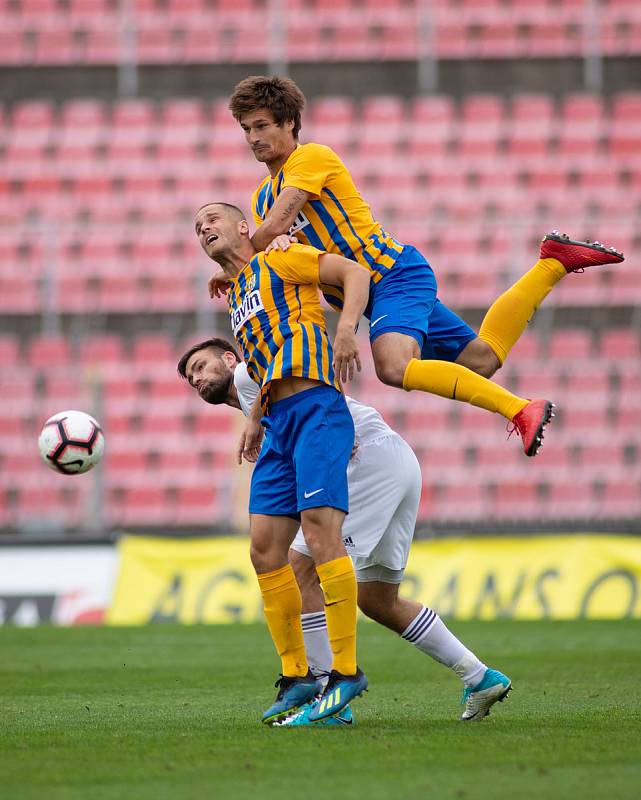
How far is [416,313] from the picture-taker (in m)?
5.64

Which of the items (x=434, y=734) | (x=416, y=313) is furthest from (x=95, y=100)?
(x=434, y=734)

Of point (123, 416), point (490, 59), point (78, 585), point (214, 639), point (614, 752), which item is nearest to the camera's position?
point (614, 752)

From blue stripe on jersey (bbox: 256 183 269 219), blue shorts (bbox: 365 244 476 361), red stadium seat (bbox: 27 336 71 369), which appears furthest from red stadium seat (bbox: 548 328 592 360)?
blue stripe on jersey (bbox: 256 183 269 219)

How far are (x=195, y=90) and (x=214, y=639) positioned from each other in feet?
35.2

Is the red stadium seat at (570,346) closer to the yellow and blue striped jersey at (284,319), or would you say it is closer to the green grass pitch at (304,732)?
the green grass pitch at (304,732)

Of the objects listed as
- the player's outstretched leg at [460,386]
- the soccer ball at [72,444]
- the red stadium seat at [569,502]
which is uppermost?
the player's outstretched leg at [460,386]

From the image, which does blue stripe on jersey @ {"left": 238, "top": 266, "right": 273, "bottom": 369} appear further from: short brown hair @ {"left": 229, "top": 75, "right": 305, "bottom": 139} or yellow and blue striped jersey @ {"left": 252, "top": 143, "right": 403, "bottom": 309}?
short brown hair @ {"left": 229, "top": 75, "right": 305, "bottom": 139}

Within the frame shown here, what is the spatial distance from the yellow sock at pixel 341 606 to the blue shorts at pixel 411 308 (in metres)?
1.12

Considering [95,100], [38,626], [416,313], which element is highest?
[95,100]

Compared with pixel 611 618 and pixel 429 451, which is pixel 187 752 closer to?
pixel 611 618

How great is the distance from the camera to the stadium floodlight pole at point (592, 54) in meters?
18.5

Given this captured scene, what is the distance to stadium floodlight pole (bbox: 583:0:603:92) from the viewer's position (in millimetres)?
18484

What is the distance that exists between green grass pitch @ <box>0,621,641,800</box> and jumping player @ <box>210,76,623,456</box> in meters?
1.25

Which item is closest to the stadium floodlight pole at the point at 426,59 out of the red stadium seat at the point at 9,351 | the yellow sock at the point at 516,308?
the red stadium seat at the point at 9,351
